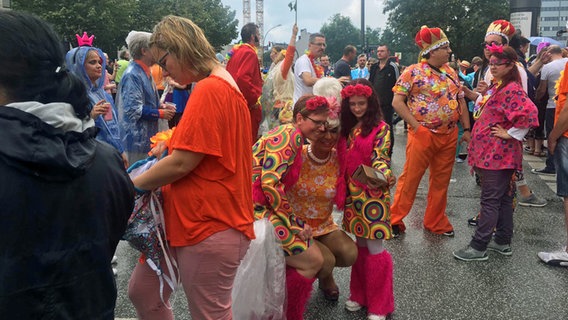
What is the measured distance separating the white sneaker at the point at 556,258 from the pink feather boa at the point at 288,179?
100 inches

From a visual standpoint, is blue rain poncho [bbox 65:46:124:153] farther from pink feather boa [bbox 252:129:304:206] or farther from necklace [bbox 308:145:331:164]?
necklace [bbox 308:145:331:164]

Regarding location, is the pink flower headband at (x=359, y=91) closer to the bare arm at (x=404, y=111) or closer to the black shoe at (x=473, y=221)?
the bare arm at (x=404, y=111)

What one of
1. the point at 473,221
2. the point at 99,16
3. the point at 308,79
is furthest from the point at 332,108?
the point at 99,16

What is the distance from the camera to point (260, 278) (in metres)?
2.79

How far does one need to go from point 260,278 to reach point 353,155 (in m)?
1.21

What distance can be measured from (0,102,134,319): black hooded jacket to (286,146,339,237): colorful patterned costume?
1982 millimetres

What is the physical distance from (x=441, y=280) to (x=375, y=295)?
0.93m

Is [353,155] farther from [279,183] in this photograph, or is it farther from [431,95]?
[431,95]

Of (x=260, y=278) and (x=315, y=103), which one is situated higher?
(x=315, y=103)

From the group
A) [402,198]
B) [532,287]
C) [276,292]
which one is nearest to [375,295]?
[276,292]

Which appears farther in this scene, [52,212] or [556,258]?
[556,258]

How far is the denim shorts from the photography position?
417cm

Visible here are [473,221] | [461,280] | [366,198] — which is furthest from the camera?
[473,221]

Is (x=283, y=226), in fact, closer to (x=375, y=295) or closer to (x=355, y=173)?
(x=355, y=173)
